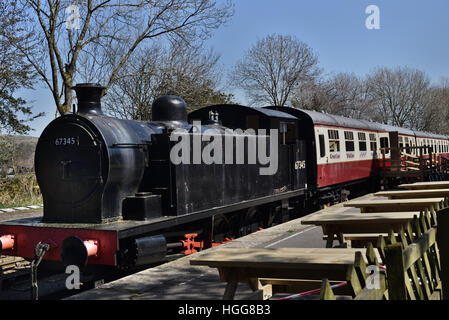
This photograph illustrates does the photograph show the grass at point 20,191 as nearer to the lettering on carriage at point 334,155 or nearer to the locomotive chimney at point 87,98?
the lettering on carriage at point 334,155

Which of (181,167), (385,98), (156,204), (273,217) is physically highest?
(385,98)

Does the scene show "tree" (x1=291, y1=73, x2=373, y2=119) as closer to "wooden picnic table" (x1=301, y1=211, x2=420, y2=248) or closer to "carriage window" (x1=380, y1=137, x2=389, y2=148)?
"carriage window" (x1=380, y1=137, x2=389, y2=148)

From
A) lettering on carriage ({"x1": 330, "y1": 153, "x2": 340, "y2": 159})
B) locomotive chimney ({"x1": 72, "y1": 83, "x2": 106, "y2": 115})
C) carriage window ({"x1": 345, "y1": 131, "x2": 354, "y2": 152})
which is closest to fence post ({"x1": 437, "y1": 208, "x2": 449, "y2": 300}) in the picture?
locomotive chimney ({"x1": 72, "y1": 83, "x2": 106, "y2": 115})

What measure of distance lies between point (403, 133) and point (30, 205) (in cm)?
1781

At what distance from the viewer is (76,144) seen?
6.94 metres

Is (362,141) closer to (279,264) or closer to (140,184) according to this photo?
(140,184)

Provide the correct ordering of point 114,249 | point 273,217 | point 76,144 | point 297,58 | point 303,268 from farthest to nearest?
→ point 297,58, point 273,217, point 76,144, point 114,249, point 303,268

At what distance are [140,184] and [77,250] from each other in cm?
176

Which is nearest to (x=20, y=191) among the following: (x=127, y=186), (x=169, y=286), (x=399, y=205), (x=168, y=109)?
(x=168, y=109)

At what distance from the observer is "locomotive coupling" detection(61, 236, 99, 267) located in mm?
5969

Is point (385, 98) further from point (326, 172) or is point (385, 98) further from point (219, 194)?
point (219, 194)

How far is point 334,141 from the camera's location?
50.0 feet
